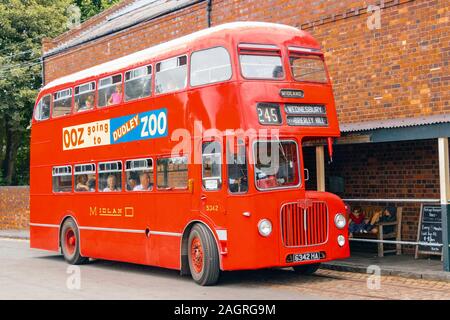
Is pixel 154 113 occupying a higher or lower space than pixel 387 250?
higher

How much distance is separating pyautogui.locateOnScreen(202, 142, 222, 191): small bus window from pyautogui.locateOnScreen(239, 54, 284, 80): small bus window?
1307 millimetres

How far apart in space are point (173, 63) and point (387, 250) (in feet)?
20.1

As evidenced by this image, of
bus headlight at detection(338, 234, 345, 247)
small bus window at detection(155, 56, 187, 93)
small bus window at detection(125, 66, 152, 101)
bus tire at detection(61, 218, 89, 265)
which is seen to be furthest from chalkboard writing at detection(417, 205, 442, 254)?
bus tire at detection(61, 218, 89, 265)

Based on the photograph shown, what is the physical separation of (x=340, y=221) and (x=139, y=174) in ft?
13.8

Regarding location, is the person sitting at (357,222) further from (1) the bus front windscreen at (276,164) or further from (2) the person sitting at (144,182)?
(2) the person sitting at (144,182)

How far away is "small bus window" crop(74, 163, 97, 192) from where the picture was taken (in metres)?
16.9

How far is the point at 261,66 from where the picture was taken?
42.5ft

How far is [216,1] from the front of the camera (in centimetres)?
2155

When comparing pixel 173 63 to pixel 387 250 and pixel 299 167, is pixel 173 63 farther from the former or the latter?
pixel 387 250

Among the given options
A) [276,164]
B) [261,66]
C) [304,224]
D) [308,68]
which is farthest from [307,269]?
[261,66]

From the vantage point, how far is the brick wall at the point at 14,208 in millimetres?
33156

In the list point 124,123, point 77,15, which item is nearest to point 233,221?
point 124,123

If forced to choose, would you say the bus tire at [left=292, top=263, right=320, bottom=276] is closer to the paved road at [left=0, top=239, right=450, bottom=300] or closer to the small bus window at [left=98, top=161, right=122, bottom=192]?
the paved road at [left=0, top=239, right=450, bottom=300]

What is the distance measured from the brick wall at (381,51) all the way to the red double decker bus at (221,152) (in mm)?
2487
